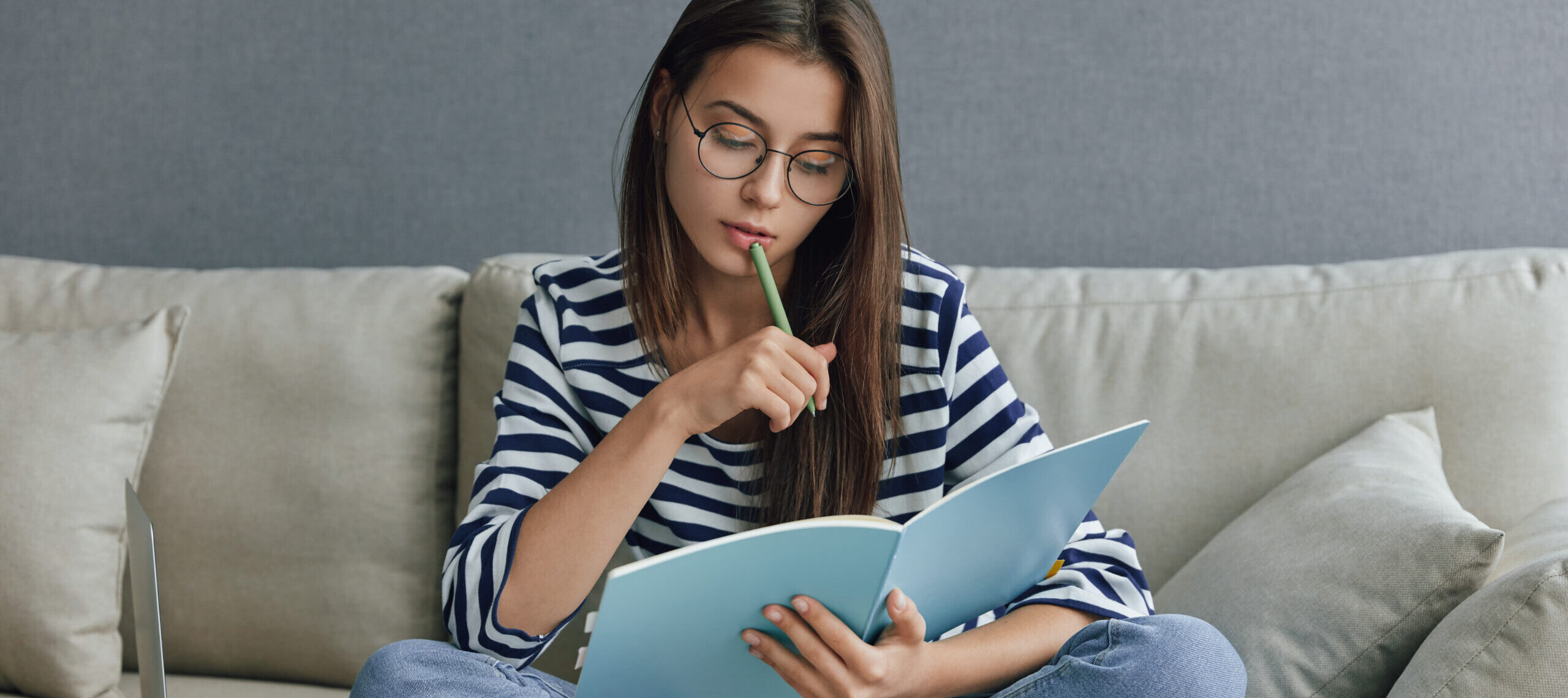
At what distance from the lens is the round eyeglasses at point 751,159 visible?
85 cm

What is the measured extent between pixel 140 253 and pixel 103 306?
0.32 meters

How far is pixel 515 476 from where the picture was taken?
3.06 feet

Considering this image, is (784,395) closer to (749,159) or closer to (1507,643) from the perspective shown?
(749,159)

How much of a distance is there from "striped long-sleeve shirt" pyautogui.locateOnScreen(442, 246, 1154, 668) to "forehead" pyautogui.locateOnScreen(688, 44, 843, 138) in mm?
199

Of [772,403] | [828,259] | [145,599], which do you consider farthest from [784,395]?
[145,599]

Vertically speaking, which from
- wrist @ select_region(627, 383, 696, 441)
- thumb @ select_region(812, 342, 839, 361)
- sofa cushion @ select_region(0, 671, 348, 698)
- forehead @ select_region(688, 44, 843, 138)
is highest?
forehead @ select_region(688, 44, 843, 138)

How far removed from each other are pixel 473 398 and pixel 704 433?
17.2 inches

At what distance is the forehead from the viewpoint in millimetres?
839

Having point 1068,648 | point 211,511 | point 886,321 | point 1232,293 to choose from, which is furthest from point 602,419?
point 1232,293

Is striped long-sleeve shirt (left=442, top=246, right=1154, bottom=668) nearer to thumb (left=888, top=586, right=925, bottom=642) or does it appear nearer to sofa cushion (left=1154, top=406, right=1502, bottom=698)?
sofa cushion (left=1154, top=406, right=1502, bottom=698)

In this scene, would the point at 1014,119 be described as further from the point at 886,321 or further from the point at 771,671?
the point at 771,671

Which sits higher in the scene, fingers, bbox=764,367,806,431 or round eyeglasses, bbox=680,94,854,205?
round eyeglasses, bbox=680,94,854,205

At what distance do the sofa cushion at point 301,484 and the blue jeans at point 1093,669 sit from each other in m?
0.57

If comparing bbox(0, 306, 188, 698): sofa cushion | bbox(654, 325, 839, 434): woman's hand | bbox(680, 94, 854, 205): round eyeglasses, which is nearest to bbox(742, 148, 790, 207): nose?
bbox(680, 94, 854, 205): round eyeglasses
